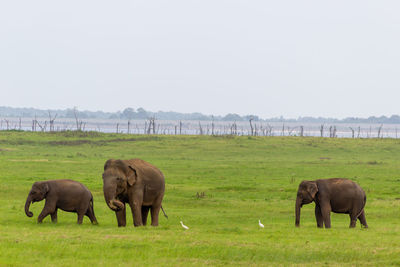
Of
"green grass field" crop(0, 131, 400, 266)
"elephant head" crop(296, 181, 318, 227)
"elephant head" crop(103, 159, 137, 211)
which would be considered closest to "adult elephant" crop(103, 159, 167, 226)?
"elephant head" crop(103, 159, 137, 211)

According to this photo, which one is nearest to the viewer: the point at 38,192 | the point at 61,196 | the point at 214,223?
the point at 38,192

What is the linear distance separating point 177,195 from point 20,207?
9707 mm

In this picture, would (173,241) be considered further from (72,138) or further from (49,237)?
(72,138)

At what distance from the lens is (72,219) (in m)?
24.1

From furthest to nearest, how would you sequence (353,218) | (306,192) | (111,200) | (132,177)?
1. (353,218)
2. (306,192)
3. (132,177)
4. (111,200)

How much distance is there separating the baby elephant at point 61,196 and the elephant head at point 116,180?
108 inches

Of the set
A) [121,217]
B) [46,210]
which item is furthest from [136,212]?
[46,210]

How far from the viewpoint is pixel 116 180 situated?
19.5 m

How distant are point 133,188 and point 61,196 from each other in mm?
3427

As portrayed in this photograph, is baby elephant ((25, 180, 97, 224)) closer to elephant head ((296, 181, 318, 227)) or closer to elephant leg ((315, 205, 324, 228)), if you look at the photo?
elephant head ((296, 181, 318, 227))

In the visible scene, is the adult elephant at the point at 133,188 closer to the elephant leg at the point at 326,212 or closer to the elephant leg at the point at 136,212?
the elephant leg at the point at 136,212

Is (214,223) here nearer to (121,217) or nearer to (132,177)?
(121,217)

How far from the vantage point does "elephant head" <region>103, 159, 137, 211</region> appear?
63.2 feet

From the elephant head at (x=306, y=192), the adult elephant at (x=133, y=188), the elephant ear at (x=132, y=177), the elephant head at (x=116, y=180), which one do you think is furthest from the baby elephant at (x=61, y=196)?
the elephant head at (x=306, y=192)
